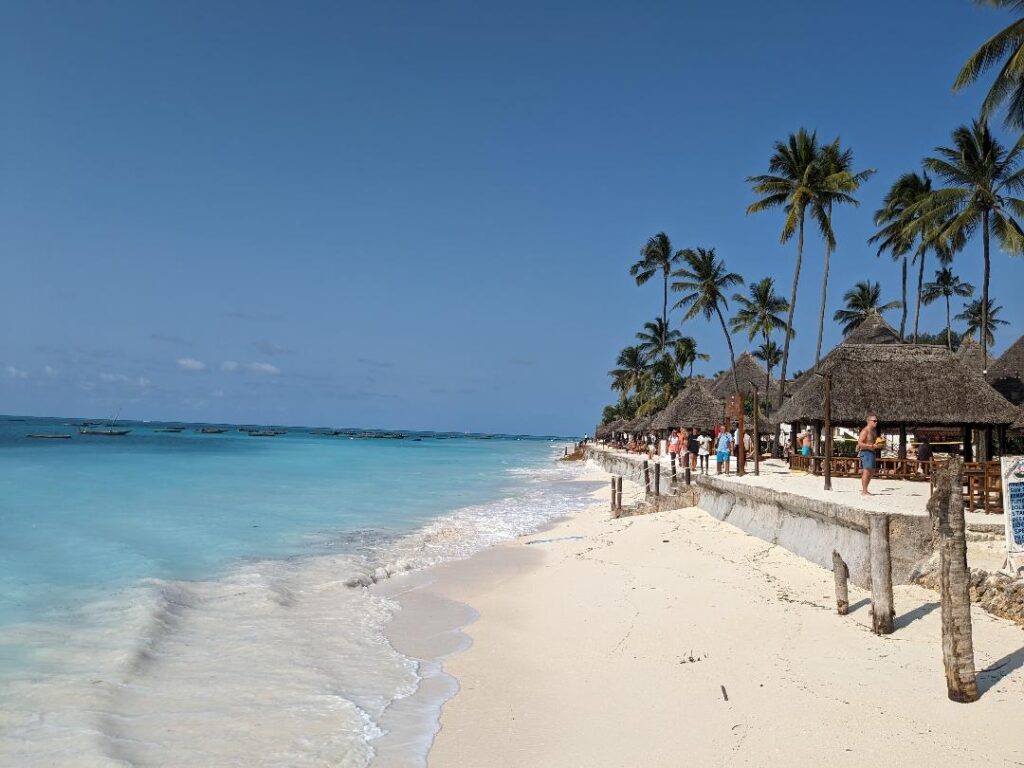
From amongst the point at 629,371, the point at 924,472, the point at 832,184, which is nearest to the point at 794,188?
the point at 832,184

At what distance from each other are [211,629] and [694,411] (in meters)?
24.0

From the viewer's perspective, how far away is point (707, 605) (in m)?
7.75

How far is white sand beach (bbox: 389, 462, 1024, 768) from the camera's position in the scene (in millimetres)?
4465

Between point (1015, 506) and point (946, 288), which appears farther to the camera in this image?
point (946, 288)

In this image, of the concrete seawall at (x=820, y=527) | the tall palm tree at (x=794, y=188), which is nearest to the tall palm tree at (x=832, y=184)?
the tall palm tree at (x=794, y=188)

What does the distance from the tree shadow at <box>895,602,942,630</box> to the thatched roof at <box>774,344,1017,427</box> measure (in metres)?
7.97

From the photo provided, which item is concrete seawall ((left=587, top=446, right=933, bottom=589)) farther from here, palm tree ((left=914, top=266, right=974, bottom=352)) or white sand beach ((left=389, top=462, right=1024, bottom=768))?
palm tree ((left=914, top=266, right=974, bottom=352))

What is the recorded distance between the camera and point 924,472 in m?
13.9

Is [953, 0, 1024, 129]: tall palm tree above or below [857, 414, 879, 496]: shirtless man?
above

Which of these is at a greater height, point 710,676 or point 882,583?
point 882,583

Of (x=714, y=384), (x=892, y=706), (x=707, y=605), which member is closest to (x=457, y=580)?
(x=707, y=605)

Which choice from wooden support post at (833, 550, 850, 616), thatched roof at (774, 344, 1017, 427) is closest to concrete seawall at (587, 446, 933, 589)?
wooden support post at (833, 550, 850, 616)

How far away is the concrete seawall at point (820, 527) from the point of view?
25.2 feet

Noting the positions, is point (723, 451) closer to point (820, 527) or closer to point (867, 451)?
point (867, 451)
